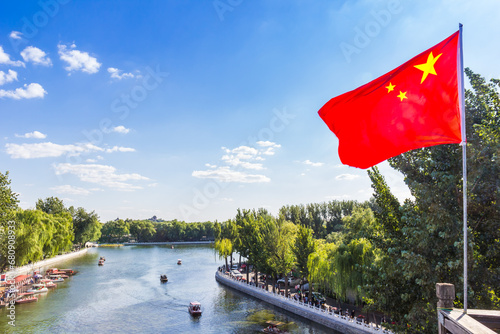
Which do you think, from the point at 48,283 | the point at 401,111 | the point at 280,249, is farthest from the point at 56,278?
the point at 401,111

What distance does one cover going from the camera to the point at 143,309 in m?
33.1

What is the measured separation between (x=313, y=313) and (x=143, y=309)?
1719cm

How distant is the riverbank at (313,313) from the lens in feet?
74.4

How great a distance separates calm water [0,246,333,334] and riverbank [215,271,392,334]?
64cm

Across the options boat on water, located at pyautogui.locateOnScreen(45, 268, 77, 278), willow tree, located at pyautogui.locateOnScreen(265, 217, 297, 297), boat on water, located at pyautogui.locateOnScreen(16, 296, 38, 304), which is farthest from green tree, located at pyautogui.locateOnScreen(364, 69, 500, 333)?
boat on water, located at pyautogui.locateOnScreen(45, 268, 77, 278)

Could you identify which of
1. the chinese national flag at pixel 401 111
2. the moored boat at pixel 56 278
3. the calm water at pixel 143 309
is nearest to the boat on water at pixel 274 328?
the calm water at pixel 143 309

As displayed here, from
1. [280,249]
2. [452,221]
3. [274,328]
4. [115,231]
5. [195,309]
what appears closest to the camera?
[452,221]

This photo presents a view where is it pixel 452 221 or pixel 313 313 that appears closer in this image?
pixel 452 221

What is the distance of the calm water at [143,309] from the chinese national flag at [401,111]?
2252 centimetres

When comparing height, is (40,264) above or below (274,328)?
above

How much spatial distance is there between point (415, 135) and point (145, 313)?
105 ft

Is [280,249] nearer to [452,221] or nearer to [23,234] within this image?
[452,221]

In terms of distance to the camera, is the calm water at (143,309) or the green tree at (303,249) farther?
the green tree at (303,249)

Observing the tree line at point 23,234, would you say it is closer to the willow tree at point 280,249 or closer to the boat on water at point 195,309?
the boat on water at point 195,309
